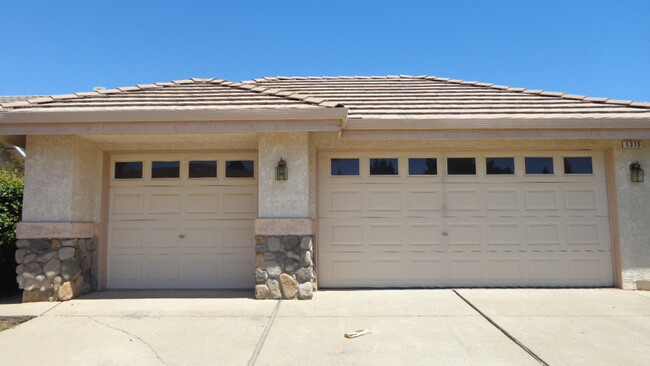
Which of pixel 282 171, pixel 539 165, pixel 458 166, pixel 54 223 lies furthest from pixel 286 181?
pixel 539 165

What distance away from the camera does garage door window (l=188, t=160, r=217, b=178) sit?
760 cm

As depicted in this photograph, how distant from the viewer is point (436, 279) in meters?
7.33

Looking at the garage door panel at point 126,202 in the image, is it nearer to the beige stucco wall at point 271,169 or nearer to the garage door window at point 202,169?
the beige stucco wall at point 271,169

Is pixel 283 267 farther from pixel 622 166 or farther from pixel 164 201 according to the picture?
pixel 622 166

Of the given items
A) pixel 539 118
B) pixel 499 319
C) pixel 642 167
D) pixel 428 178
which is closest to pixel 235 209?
pixel 428 178

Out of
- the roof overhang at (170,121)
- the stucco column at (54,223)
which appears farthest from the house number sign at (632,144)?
the stucco column at (54,223)

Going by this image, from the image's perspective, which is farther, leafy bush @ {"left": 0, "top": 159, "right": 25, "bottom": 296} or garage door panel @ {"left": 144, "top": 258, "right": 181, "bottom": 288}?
garage door panel @ {"left": 144, "top": 258, "right": 181, "bottom": 288}

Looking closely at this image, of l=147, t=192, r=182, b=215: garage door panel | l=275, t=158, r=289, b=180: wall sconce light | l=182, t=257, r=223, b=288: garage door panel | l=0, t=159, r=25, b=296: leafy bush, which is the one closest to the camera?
l=275, t=158, r=289, b=180: wall sconce light

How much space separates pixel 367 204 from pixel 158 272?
152 inches

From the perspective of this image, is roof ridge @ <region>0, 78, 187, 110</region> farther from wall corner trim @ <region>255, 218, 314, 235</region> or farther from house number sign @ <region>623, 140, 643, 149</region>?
house number sign @ <region>623, 140, 643, 149</region>

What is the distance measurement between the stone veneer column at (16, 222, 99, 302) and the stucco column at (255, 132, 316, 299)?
2.90m

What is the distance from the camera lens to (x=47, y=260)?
645 cm

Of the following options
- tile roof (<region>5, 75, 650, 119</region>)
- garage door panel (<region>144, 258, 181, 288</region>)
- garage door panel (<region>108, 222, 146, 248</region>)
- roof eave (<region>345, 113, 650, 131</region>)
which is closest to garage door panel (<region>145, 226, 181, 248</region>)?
garage door panel (<region>108, 222, 146, 248</region>)

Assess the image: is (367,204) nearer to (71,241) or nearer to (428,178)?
(428,178)
